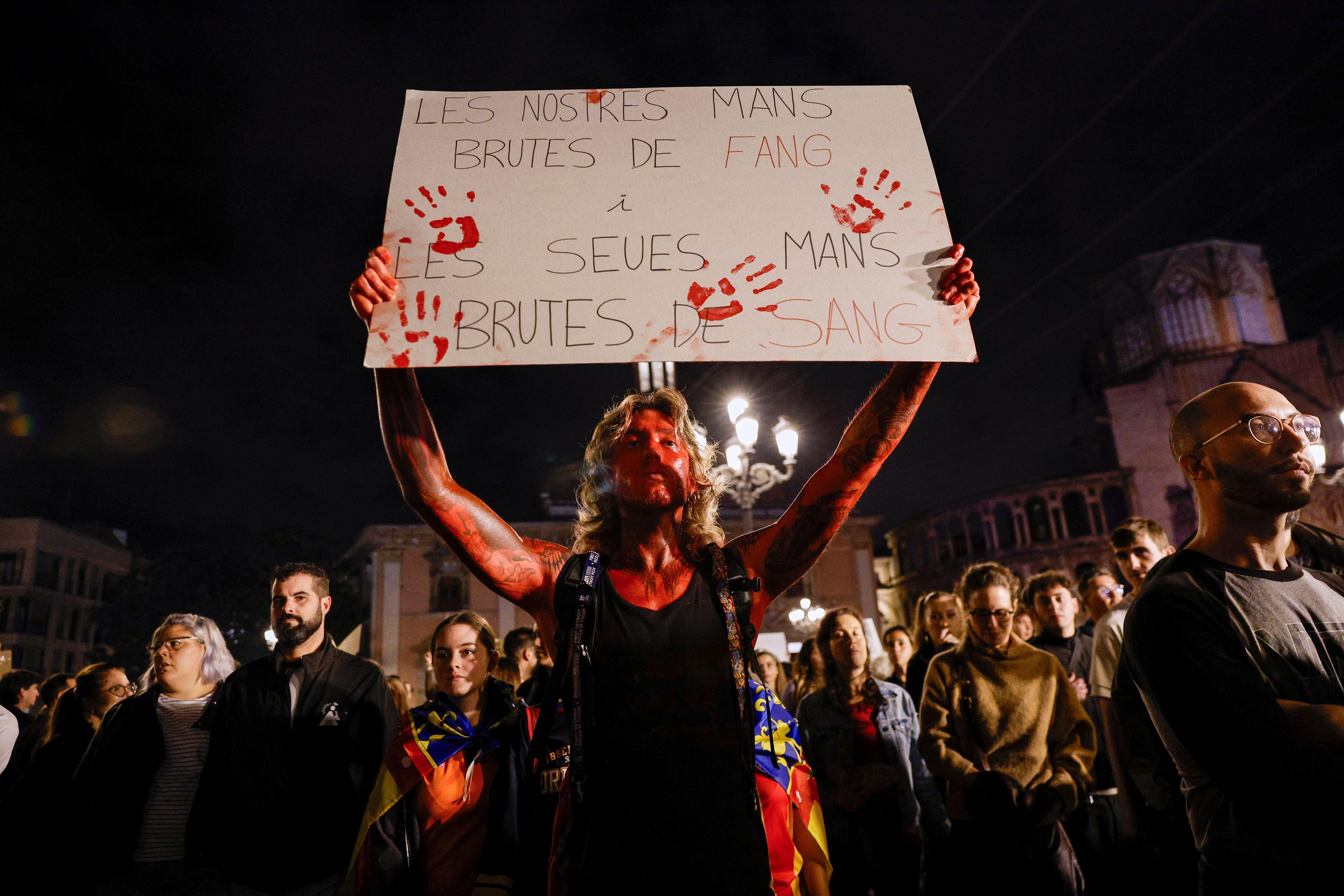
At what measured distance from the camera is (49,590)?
45000mm

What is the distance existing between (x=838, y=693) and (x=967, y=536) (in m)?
41.8

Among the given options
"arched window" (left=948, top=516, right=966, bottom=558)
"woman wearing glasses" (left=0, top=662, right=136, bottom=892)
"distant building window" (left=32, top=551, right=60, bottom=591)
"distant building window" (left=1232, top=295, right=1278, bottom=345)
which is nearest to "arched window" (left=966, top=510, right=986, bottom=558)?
"arched window" (left=948, top=516, right=966, bottom=558)

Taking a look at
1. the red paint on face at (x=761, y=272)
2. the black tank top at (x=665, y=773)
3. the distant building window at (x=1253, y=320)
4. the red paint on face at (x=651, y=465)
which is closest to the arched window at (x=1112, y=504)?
the distant building window at (x=1253, y=320)

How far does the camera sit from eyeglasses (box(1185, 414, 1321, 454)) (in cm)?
224

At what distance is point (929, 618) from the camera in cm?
667

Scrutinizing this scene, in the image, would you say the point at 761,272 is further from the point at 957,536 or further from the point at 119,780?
the point at 957,536

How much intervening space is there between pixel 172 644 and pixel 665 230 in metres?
3.41

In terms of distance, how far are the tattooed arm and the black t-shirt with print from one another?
82 cm

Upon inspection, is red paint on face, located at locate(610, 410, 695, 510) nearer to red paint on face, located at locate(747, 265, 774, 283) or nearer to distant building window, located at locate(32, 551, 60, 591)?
red paint on face, located at locate(747, 265, 774, 283)

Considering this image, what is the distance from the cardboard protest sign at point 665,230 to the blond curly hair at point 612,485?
323mm

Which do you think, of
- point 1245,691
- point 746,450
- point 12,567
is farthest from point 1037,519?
point 12,567

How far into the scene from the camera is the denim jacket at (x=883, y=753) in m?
5.09

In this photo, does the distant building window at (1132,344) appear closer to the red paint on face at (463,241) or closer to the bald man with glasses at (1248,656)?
the bald man with glasses at (1248,656)

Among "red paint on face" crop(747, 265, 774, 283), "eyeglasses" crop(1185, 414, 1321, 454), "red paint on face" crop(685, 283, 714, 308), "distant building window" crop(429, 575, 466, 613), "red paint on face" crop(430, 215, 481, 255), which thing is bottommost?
"eyeglasses" crop(1185, 414, 1321, 454)
